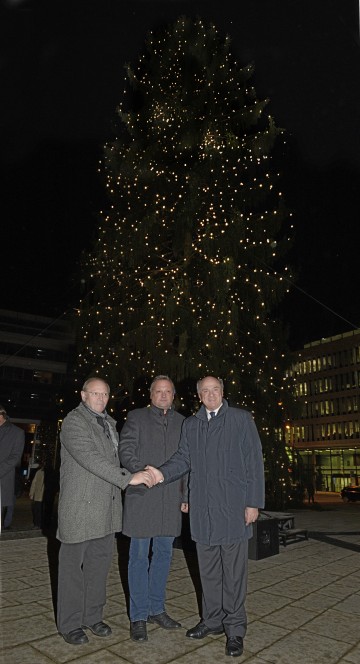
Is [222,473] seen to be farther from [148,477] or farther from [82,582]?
[82,582]

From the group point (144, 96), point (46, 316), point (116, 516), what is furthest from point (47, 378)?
point (116, 516)

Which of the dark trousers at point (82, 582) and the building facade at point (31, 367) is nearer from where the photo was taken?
the dark trousers at point (82, 582)

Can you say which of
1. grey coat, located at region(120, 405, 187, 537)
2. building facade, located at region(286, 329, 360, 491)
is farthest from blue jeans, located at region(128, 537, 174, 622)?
building facade, located at region(286, 329, 360, 491)

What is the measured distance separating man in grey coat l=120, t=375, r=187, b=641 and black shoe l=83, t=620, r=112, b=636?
0.63 feet

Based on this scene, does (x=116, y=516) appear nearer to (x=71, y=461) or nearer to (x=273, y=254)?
(x=71, y=461)

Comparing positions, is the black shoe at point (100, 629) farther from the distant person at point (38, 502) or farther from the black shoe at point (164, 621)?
the distant person at point (38, 502)

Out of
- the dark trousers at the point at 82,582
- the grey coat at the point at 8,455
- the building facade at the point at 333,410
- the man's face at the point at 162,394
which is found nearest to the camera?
the dark trousers at the point at 82,582

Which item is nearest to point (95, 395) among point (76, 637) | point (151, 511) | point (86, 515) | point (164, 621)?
point (86, 515)

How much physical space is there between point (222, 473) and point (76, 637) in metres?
1.55

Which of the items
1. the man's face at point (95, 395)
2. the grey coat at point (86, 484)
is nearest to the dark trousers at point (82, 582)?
the grey coat at point (86, 484)

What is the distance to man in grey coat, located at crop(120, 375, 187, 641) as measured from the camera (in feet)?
12.4

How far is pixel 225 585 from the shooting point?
368 centimetres

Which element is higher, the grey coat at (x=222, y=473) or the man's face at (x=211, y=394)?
the man's face at (x=211, y=394)

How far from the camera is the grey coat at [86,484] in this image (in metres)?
3.59
